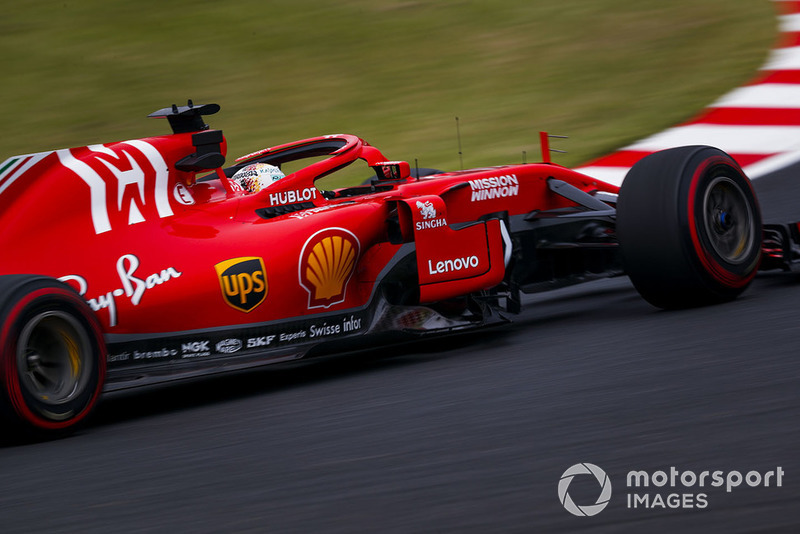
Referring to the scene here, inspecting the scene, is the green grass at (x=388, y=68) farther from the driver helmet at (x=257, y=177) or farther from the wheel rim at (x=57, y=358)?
the wheel rim at (x=57, y=358)

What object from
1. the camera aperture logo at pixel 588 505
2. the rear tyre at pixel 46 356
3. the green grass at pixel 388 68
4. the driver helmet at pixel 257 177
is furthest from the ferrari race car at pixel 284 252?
the green grass at pixel 388 68

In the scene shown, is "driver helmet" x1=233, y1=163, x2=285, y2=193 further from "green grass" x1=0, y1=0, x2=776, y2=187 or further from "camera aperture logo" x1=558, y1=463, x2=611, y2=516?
"green grass" x1=0, y1=0, x2=776, y2=187

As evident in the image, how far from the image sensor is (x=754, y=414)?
9.24 feet

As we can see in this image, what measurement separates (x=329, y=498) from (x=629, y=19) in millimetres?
9854

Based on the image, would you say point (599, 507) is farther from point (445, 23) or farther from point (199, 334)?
point (445, 23)

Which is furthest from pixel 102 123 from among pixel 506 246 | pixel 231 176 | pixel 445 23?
pixel 506 246

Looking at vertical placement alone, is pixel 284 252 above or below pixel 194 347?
above

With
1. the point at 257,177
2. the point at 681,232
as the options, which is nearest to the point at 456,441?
the point at 681,232

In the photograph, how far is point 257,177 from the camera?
4.66 meters

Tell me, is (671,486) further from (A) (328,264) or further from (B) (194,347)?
(A) (328,264)

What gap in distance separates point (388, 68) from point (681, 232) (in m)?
7.04

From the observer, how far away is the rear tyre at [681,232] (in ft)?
14.4

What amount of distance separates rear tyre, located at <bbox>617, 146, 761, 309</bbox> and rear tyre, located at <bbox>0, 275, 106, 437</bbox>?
222 cm

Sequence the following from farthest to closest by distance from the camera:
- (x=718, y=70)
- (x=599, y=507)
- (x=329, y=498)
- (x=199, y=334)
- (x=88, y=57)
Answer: (x=88, y=57) < (x=718, y=70) < (x=199, y=334) < (x=329, y=498) < (x=599, y=507)
